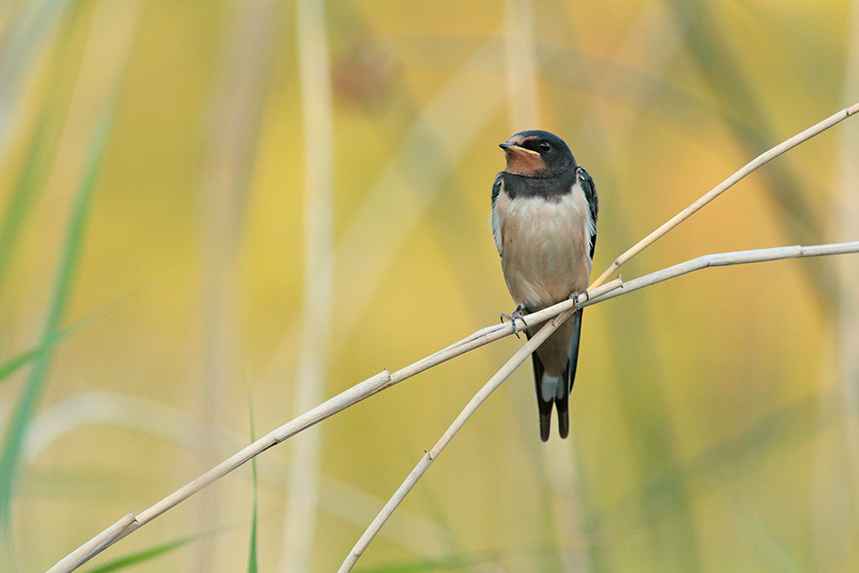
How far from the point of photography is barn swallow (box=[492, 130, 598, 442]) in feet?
5.93

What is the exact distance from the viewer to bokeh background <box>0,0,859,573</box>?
125 cm

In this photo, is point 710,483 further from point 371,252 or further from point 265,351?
point 265,351

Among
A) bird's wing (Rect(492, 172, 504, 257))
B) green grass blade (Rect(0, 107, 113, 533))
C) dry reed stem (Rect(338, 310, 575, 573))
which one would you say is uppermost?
bird's wing (Rect(492, 172, 504, 257))

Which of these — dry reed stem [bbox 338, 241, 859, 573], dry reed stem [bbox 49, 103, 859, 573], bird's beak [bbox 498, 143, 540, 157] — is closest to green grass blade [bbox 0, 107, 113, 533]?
dry reed stem [bbox 49, 103, 859, 573]

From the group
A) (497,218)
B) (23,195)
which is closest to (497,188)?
(497,218)

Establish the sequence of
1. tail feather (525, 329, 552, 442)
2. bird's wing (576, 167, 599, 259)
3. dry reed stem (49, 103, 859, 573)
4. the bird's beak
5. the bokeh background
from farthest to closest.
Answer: bird's wing (576, 167, 599, 259), the bird's beak, tail feather (525, 329, 552, 442), the bokeh background, dry reed stem (49, 103, 859, 573)

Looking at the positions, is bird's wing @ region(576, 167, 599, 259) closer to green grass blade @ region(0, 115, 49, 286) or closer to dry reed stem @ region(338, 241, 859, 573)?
dry reed stem @ region(338, 241, 859, 573)

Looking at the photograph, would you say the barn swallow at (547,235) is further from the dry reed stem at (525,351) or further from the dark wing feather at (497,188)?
the dry reed stem at (525,351)

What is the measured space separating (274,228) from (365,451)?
7.57 ft

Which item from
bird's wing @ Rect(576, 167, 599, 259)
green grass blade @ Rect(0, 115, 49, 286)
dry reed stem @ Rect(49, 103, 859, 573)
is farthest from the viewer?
bird's wing @ Rect(576, 167, 599, 259)

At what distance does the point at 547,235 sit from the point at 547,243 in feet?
0.07

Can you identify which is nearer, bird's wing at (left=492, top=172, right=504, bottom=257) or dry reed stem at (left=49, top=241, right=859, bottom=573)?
dry reed stem at (left=49, top=241, right=859, bottom=573)

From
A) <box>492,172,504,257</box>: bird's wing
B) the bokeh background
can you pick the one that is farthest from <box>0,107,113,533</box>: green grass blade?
<box>492,172,504,257</box>: bird's wing

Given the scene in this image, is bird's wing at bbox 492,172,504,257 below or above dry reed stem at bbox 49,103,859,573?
above
